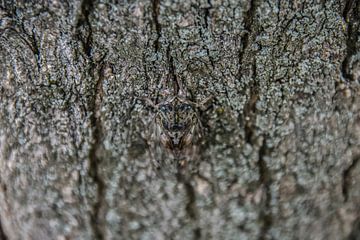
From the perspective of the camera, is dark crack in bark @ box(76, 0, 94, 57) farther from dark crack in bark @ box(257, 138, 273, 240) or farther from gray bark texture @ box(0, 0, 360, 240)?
dark crack in bark @ box(257, 138, 273, 240)

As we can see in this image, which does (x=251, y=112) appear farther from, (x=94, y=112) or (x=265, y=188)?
(x=94, y=112)

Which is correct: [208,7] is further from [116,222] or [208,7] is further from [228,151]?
[116,222]

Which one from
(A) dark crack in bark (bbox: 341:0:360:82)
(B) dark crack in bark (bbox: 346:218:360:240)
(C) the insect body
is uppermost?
(A) dark crack in bark (bbox: 341:0:360:82)

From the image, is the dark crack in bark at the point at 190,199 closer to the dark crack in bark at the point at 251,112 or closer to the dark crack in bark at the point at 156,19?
the dark crack in bark at the point at 251,112

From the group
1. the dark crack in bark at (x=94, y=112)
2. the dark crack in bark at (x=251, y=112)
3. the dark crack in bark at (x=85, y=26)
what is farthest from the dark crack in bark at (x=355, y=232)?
the dark crack in bark at (x=85, y=26)

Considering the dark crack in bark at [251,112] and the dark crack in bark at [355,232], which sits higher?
the dark crack in bark at [251,112]

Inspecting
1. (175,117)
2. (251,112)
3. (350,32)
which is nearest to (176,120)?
(175,117)

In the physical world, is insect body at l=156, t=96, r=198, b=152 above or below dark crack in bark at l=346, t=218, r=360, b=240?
above

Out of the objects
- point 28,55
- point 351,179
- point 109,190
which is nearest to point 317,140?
point 351,179

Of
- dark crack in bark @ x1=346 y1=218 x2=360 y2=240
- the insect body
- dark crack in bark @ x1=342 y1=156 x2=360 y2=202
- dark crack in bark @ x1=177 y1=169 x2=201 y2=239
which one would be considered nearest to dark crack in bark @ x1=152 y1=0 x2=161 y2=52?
the insect body
